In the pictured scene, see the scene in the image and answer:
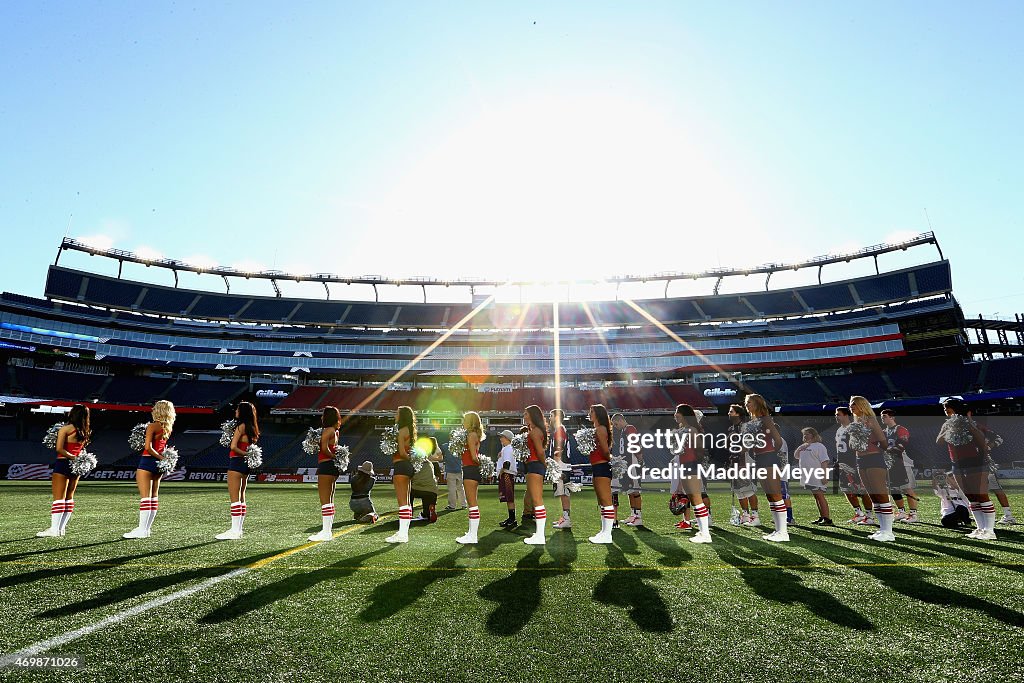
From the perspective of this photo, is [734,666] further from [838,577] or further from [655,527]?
[655,527]

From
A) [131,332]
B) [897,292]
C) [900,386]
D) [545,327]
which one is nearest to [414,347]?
[545,327]

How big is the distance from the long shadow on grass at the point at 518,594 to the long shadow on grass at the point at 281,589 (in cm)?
169

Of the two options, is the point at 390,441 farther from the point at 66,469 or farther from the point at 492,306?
the point at 492,306

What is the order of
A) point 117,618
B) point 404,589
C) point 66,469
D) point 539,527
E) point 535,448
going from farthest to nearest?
1. point 66,469
2. point 535,448
3. point 539,527
4. point 404,589
5. point 117,618

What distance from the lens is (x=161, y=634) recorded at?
331cm

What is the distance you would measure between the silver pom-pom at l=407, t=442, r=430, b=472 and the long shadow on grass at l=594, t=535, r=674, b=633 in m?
3.56

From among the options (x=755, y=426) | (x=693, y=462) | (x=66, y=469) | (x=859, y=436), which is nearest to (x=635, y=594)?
(x=693, y=462)

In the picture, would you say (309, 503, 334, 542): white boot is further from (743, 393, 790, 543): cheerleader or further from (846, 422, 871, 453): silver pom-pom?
(846, 422, 871, 453): silver pom-pom

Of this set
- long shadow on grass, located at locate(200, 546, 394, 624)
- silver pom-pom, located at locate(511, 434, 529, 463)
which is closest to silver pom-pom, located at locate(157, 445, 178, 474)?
long shadow on grass, located at locate(200, 546, 394, 624)

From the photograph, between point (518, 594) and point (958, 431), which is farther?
point (958, 431)

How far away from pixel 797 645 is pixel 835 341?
172 ft

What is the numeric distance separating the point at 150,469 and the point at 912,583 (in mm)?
10002

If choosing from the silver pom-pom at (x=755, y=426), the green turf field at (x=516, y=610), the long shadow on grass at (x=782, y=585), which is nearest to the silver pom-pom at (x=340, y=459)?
the green turf field at (x=516, y=610)

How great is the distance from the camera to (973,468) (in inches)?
313
